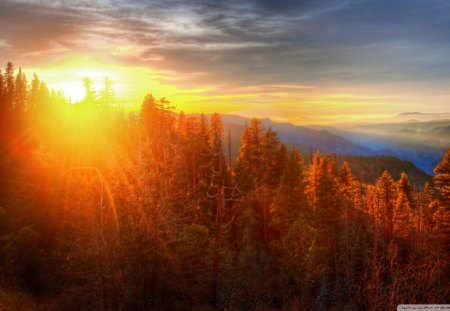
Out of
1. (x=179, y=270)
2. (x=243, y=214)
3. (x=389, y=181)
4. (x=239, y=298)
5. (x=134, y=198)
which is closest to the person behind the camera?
(x=134, y=198)

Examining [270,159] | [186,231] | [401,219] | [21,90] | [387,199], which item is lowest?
[401,219]

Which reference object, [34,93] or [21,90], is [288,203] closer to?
[21,90]

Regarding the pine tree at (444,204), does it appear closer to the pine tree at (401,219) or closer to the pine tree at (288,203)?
the pine tree at (288,203)

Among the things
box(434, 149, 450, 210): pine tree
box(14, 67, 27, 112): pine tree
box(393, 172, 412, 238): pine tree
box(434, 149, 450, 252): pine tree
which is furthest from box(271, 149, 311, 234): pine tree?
box(14, 67, 27, 112): pine tree

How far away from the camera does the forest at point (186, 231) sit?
57.3ft

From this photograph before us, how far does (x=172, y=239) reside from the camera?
18.7 metres

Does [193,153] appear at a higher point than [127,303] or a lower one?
higher

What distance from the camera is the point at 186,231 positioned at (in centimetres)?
2373

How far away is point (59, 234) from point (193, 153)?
2016 centimetres

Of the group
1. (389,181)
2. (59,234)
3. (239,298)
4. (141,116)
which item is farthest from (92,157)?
(389,181)

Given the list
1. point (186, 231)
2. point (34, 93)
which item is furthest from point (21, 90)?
point (186, 231)

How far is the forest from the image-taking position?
57.3 ft

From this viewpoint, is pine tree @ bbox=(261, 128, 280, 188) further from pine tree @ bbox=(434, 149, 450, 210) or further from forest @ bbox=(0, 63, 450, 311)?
pine tree @ bbox=(434, 149, 450, 210)

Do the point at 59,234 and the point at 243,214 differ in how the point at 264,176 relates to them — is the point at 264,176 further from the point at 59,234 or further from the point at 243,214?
the point at 59,234
